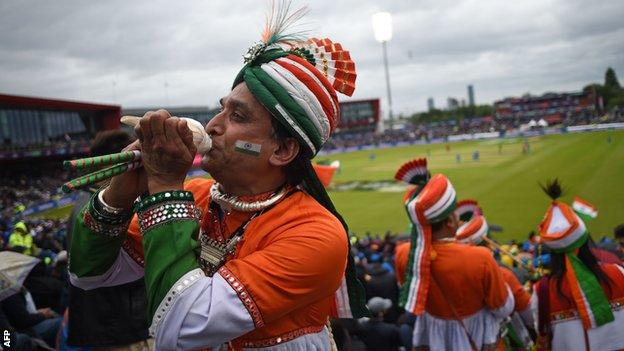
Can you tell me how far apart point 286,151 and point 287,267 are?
0.60m

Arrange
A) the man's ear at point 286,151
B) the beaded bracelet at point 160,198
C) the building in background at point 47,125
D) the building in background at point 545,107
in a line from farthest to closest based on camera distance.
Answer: the building in background at point 545,107, the building in background at point 47,125, the man's ear at point 286,151, the beaded bracelet at point 160,198

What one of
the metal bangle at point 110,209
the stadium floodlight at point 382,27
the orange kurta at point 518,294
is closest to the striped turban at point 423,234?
the orange kurta at point 518,294

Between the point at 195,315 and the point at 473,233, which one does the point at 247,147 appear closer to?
the point at 195,315

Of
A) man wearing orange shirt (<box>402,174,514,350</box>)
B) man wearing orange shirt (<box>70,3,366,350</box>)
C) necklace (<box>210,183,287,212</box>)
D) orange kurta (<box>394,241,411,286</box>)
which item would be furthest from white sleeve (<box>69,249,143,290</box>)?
orange kurta (<box>394,241,411,286</box>)

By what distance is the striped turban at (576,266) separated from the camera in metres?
3.75

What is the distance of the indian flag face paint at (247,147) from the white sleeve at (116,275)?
758 millimetres

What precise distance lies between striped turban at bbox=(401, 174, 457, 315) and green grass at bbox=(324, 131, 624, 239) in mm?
11742

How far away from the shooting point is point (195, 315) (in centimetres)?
142

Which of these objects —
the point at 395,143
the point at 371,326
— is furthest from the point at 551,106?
the point at 371,326

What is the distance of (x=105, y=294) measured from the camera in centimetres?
317

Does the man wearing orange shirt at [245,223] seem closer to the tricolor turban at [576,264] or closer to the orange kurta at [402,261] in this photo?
the orange kurta at [402,261]

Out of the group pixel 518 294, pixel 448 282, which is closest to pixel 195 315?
pixel 448 282

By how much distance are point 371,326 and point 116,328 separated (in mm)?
3228

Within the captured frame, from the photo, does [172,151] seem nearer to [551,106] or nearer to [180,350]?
[180,350]
